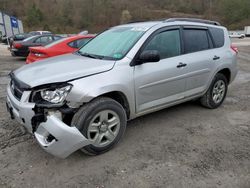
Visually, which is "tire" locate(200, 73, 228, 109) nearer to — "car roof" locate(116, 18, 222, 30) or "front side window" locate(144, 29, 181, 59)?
"car roof" locate(116, 18, 222, 30)


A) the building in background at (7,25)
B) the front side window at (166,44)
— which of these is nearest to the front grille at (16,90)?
the front side window at (166,44)

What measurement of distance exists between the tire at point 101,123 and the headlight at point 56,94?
26cm

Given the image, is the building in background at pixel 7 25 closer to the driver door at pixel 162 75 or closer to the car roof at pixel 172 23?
the car roof at pixel 172 23

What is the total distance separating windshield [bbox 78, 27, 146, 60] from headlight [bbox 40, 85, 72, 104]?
2.98 ft

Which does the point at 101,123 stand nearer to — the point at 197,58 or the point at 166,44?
the point at 166,44

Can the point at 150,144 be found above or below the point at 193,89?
below

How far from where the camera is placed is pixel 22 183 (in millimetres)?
2600

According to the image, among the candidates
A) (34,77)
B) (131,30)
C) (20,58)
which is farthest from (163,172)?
(20,58)

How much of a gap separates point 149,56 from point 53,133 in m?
1.60

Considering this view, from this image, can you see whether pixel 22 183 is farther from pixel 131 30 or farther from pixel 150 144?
pixel 131 30

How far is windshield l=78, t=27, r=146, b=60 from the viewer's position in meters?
3.43

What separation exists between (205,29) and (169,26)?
3.42 feet

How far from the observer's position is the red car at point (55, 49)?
6.93 m

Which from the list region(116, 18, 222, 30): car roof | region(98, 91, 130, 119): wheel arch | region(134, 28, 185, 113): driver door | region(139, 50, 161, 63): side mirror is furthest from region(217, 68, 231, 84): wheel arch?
region(98, 91, 130, 119): wheel arch
